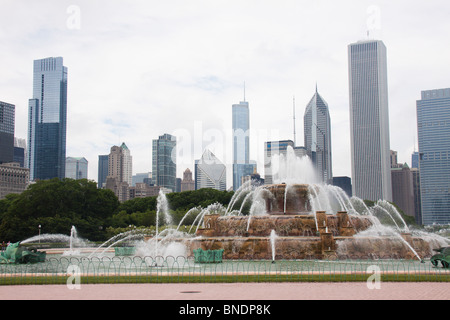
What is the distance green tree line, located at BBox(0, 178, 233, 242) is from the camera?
61.6 metres

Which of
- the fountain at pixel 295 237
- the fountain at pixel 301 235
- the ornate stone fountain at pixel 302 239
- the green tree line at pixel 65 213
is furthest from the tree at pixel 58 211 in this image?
the ornate stone fountain at pixel 302 239

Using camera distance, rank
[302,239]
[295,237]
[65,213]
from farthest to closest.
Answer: [65,213] → [295,237] → [302,239]

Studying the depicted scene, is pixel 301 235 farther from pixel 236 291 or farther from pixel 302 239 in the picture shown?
pixel 236 291

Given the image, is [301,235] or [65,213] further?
[65,213]

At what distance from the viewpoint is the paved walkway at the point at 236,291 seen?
13883mm

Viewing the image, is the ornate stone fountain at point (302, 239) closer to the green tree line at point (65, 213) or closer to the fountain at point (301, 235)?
the fountain at point (301, 235)

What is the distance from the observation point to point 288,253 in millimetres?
27844

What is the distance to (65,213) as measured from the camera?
68.6 m

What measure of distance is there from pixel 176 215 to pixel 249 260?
2028 inches

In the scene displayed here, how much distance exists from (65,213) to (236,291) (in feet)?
189

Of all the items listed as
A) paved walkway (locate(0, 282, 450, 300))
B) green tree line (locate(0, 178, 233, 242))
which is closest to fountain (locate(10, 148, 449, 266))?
paved walkway (locate(0, 282, 450, 300))

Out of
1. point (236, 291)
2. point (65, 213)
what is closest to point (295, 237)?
point (236, 291)

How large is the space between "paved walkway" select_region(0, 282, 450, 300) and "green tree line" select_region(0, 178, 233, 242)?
47.2m
